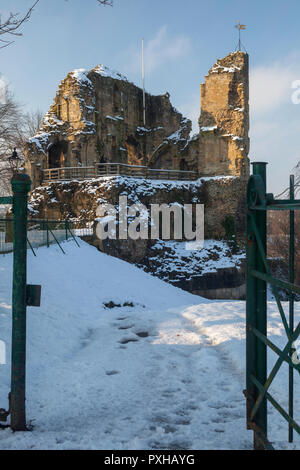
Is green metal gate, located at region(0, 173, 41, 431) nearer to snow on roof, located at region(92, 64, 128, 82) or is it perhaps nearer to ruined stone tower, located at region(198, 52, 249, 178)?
ruined stone tower, located at region(198, 52, 249, 178)

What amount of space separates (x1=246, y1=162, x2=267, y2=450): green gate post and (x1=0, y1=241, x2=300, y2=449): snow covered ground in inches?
22.2

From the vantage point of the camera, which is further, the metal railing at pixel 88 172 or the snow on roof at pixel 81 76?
the snow on roof at pixel 81 76

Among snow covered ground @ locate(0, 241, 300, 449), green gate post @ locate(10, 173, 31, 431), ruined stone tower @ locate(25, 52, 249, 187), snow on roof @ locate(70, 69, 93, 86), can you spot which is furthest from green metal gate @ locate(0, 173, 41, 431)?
snow on roof @ locate(70, 69, 93, 86)

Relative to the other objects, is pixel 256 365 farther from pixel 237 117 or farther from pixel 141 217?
pixel 237 117

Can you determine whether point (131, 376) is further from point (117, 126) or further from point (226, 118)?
point (117, 126)

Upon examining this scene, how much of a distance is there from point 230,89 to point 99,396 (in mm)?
29474

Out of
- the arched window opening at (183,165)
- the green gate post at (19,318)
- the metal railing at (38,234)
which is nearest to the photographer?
the green gate post at (19,318)

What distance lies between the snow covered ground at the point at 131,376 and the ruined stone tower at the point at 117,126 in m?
19.4

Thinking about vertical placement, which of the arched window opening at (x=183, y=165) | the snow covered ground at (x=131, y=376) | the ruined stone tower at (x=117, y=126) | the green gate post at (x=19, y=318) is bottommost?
the snow covered ground at (x=131, y=376)

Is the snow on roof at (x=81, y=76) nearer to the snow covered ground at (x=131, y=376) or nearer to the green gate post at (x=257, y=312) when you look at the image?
the snow covered ground at (x=131, y=376)

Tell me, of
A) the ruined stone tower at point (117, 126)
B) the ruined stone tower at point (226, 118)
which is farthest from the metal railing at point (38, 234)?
the ruined stone tower at point (226, 118)

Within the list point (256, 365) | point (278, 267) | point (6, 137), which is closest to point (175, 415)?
point (256, 365)

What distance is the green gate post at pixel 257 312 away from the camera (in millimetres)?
3014

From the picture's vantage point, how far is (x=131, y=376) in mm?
5422
